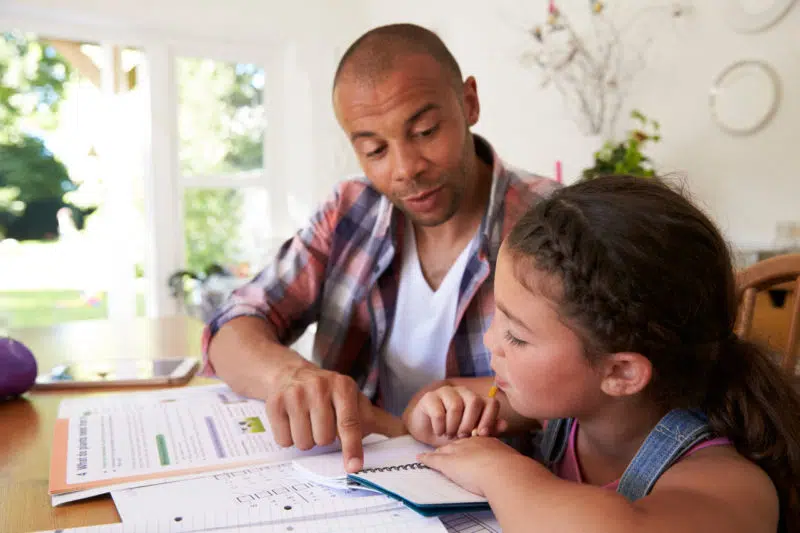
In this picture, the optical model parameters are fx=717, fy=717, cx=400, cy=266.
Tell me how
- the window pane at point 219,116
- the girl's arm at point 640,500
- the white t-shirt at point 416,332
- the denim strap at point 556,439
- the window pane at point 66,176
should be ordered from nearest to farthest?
the girl's arm at point 640,500
the denim strap at point 556,439
the white t-shirt at point 416,332
the window pane at point 66,176
the window pane at point 219,116

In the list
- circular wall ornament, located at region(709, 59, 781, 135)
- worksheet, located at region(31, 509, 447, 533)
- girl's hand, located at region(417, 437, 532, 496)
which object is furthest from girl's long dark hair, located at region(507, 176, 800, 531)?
circular wall ornament, located at region(709, 59, 781, 135)

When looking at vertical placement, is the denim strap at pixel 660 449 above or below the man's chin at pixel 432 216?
below

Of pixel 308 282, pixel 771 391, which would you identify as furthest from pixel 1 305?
pixel 771 391

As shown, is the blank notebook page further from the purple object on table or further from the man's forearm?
the purple object on table

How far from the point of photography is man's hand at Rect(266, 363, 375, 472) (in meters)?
0.83

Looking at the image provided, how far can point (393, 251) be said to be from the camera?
4.33 feet

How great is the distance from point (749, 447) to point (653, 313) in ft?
0.53

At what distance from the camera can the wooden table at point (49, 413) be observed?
27.4 inches

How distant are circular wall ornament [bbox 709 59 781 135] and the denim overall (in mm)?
1987

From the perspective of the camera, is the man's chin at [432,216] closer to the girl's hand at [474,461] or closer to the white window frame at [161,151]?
the girl's hand at [474,461]

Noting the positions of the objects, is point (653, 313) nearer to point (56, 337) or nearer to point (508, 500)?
point (508, 500)

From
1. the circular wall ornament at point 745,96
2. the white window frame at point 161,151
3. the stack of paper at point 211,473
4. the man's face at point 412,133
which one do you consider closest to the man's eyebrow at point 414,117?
the man's face at point 412,133

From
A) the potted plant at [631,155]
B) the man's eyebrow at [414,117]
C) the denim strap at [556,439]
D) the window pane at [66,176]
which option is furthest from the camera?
the window pane at [66,176]

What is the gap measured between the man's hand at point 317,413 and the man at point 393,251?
0.11 m
